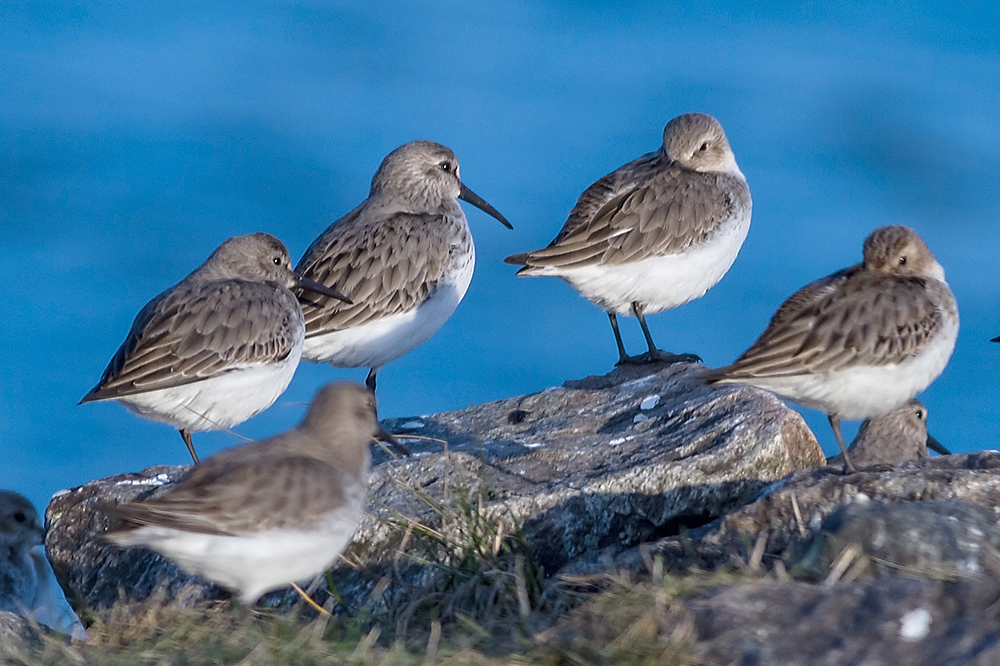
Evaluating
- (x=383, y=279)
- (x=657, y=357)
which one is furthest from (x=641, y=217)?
(x=383, y=279)

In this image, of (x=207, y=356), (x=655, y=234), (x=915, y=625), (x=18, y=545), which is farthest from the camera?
(x=655, y=234)

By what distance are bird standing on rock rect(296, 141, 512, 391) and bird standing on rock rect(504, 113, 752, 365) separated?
0.68 metres

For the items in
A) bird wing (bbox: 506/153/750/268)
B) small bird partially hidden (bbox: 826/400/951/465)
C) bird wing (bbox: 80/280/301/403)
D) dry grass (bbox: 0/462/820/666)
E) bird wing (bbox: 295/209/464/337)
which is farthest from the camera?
bird wing (bbox: 506/153/750/268)

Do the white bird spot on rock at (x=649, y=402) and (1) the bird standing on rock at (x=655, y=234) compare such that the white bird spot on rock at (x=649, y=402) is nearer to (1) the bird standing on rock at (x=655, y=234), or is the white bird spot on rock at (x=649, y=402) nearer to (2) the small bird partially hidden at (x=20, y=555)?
(1) the bird standing on rock at (x=655, y=234)

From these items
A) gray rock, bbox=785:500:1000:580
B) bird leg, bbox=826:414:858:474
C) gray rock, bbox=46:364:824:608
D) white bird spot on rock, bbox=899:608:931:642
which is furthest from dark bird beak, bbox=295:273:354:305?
white bird spot on rock, bbox=899:608:931:642

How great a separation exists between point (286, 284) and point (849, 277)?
4087 mm

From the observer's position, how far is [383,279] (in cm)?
998

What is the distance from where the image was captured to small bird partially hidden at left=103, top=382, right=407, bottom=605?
5.41 meters

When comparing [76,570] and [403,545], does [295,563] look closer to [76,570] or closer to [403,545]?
[403,545]

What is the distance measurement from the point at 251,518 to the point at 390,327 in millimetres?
4622

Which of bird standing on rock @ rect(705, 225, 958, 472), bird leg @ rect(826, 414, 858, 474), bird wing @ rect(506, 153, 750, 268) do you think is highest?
bird wing @ rect(506, 153, 750, 268)

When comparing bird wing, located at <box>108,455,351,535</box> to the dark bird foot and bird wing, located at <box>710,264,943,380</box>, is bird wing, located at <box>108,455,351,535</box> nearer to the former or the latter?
bird wing, located at <box>710,264,943,380</box>

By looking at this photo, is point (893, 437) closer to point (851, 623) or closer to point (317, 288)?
point (317, 288)

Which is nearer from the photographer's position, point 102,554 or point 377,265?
point 102,554
